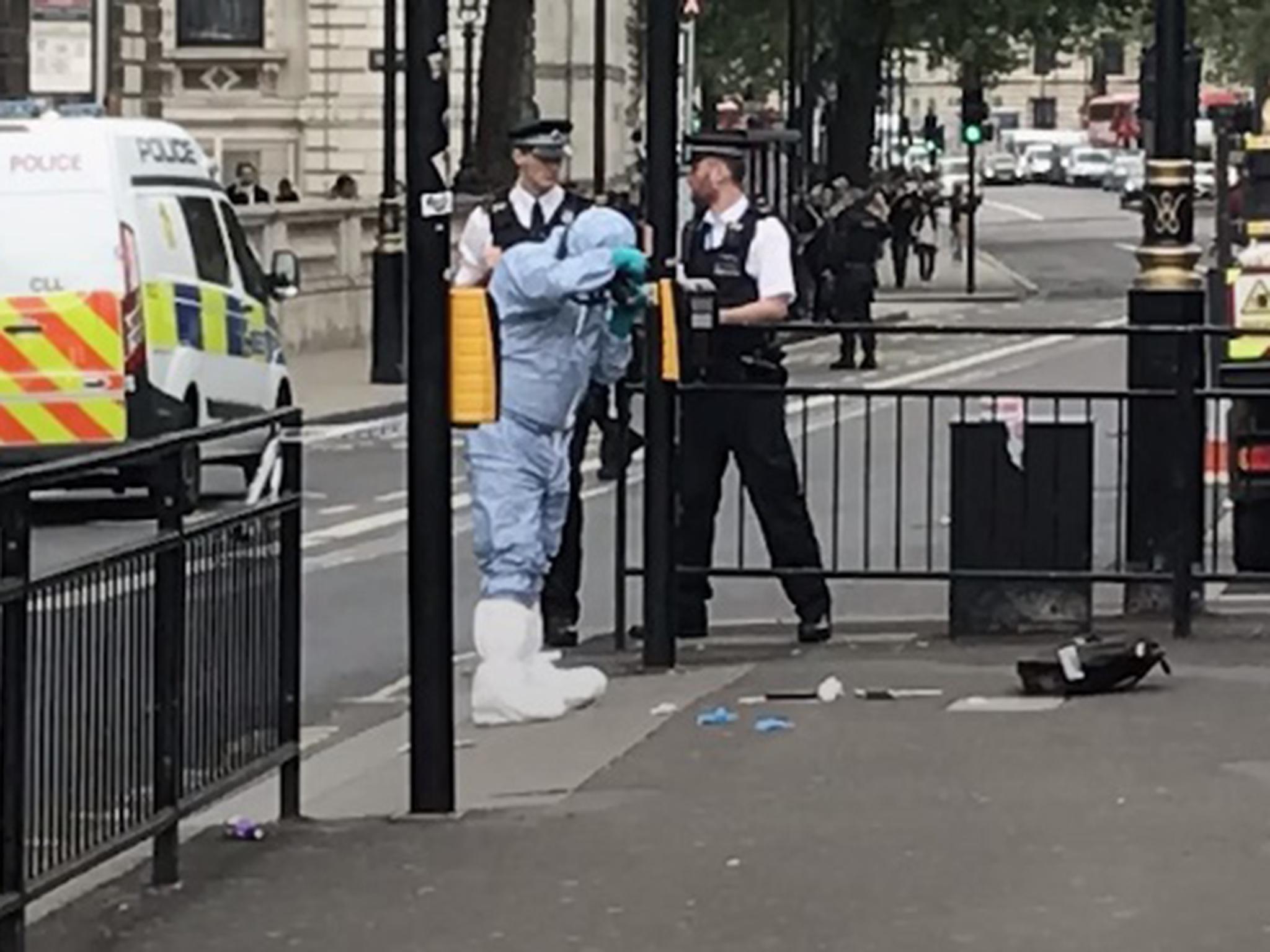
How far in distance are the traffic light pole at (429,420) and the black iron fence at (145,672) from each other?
0.30 metres

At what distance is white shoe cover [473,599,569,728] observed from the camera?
464 inches

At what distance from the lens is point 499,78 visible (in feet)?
143

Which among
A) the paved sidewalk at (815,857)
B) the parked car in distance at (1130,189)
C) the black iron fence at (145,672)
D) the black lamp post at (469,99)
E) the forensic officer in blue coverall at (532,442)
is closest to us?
the black iron fence at (145,672)

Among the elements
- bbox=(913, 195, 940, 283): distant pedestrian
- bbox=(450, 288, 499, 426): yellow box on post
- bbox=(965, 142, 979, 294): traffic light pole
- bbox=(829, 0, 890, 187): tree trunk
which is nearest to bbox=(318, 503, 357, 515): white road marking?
bbox=(450, 288, 499, 426): yellow box on post

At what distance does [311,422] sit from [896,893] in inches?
852

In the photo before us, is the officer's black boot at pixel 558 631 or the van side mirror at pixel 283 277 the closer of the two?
the officer's black boot at pixel 558 631

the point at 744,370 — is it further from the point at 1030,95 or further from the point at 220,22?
the point at 1030,95

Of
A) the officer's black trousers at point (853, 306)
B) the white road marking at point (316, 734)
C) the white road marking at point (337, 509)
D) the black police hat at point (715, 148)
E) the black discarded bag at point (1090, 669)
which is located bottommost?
the white road marking at point (337, 509)

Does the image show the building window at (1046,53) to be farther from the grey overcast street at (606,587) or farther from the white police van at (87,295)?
the white police van at (87,295)

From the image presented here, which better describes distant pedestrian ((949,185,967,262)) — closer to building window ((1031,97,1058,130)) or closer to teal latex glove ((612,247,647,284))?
teal latex glove ((612,247,647,284))

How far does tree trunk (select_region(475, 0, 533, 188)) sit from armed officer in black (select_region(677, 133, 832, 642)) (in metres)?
28.7

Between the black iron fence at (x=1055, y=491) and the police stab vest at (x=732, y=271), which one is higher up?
the police stab vest at (x=732, y=271)

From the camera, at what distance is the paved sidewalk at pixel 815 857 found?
782cm

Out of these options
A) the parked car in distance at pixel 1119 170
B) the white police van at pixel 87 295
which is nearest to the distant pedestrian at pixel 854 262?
the white police van at pixel 87 295
